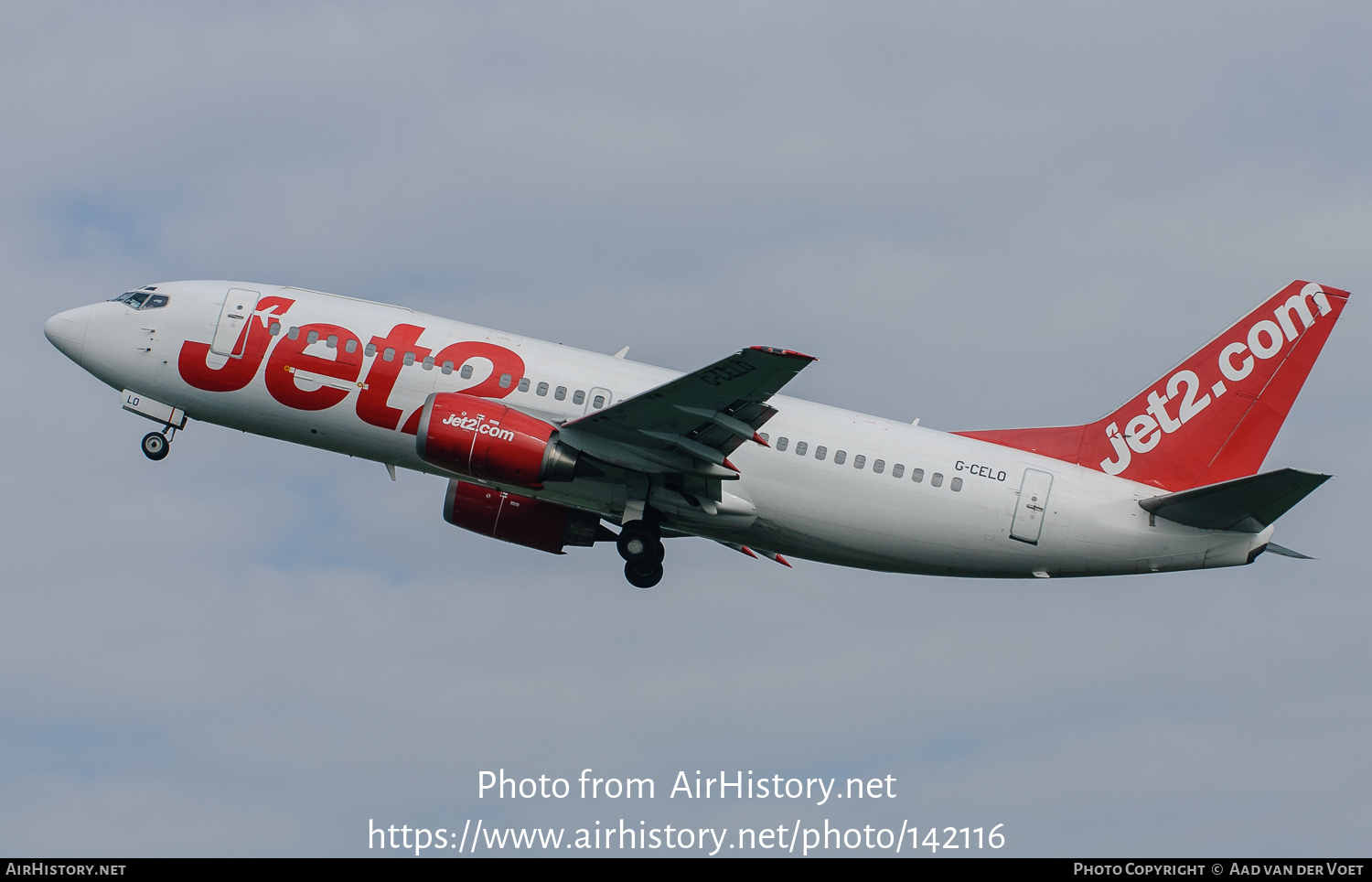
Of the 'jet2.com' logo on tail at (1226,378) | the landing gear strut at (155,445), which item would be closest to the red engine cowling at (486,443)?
the landing gear strut at (155,445)

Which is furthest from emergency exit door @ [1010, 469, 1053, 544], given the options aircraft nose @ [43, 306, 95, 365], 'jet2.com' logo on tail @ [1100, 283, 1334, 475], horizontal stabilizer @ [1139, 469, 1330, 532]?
aircraft nose @ [43, 306, 95, 365]

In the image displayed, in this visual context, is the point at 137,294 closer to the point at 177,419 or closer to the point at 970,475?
the point at 177,419

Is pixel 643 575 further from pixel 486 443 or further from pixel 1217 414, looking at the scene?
pixel 1217 414

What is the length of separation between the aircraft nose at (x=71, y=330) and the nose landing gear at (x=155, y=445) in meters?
2.94

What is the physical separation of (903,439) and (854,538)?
9.44 ft

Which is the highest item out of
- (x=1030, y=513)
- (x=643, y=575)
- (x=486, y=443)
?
(x=1030, y=513)

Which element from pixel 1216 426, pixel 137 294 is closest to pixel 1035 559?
pixel 1216 426

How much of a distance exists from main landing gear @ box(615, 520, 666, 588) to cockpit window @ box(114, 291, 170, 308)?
1359cm

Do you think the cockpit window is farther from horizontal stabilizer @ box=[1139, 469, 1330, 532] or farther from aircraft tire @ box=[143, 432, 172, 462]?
horizontal stabilizer @ box=[1139, 469, 1330, 532]

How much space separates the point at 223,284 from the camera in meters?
36.1

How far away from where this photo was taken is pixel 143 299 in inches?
1427

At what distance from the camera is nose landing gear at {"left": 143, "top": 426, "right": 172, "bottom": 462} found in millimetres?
36094

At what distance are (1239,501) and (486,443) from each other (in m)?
17.8

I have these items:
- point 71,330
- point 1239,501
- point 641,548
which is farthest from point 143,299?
point 1239,501
